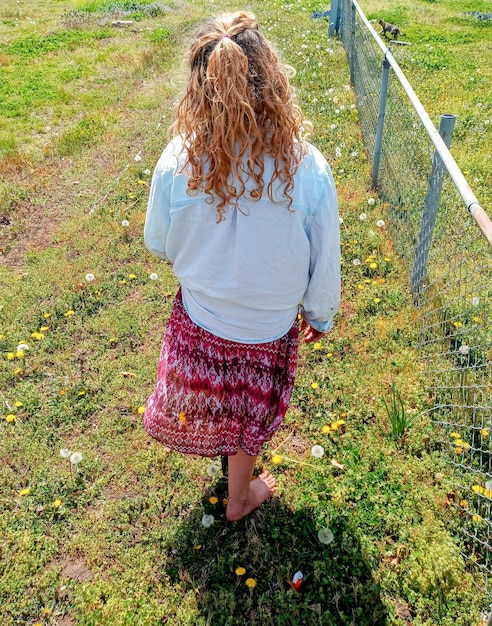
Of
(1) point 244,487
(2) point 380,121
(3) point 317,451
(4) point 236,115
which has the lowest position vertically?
→ (3) point 317,451

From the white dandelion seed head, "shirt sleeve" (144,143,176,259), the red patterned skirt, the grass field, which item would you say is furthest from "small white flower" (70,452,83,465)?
"shirt sleeve" (144,143,176,259)

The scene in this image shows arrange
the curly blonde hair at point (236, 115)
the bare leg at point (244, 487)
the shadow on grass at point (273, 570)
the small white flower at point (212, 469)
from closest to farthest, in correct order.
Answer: the curly blonde hair at point (236, 115), the shadow on grass at point (273, 570), the bare leg at point (244, 487), the small white flower at point (212, 469)

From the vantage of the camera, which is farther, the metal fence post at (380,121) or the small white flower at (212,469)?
the metal fence post at (380,121)

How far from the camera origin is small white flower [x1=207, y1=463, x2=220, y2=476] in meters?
2.87

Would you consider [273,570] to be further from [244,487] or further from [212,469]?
[212,469]

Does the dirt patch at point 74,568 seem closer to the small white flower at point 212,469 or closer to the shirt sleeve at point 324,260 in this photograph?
the small white flower at point 212,469

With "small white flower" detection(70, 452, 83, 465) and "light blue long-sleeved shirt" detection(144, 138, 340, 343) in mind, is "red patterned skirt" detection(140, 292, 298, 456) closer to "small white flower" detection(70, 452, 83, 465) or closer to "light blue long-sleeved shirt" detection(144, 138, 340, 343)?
"light blue long-sleeved shirt" detection(144, 138, 340, 343)

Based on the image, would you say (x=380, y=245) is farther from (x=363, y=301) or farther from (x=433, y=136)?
(x=433, y=136)

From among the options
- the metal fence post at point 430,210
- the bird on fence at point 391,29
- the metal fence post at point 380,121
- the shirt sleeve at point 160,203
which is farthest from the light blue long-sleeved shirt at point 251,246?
the bird on fence at point 391,29

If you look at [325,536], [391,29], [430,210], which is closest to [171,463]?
[325,536]

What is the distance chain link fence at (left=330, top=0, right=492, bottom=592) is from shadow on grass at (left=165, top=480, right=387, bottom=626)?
559 millimetres

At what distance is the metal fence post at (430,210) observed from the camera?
3299 mm

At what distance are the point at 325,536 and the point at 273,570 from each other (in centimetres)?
30

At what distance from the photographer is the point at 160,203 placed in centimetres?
184
